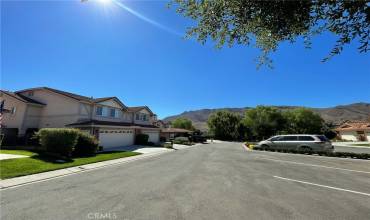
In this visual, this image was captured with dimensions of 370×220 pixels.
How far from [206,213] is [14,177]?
31.6 feet

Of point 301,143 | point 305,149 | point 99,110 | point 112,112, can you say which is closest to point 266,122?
point 301,143

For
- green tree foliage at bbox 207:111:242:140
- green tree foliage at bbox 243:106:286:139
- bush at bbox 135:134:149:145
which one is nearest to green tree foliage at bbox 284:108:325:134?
green tree foliage at bbox 243:106:286:139

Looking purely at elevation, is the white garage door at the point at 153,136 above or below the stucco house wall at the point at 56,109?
below

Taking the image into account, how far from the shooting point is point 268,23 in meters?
6.94

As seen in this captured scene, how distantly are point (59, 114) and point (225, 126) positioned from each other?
5532cm

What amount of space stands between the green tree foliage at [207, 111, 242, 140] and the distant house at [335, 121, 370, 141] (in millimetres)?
29247

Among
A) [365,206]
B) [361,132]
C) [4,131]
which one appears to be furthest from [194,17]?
[361,132]

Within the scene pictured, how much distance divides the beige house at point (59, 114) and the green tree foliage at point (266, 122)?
153ft

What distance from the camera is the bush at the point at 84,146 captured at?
1865 centimetres

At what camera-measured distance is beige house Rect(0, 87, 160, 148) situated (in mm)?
25641

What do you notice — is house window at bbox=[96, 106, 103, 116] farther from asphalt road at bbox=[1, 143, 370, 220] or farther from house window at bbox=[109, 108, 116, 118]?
asphalt road at bbox=[1, 143, 370, 220]

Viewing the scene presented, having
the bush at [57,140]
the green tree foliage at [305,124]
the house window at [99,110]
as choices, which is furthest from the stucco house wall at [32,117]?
the green tree foliage at [305,124]

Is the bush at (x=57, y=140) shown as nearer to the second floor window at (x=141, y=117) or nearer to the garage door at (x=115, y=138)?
the garage door at (x=115, y=138)

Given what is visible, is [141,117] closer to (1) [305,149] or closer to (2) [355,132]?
(1) [305,149]
